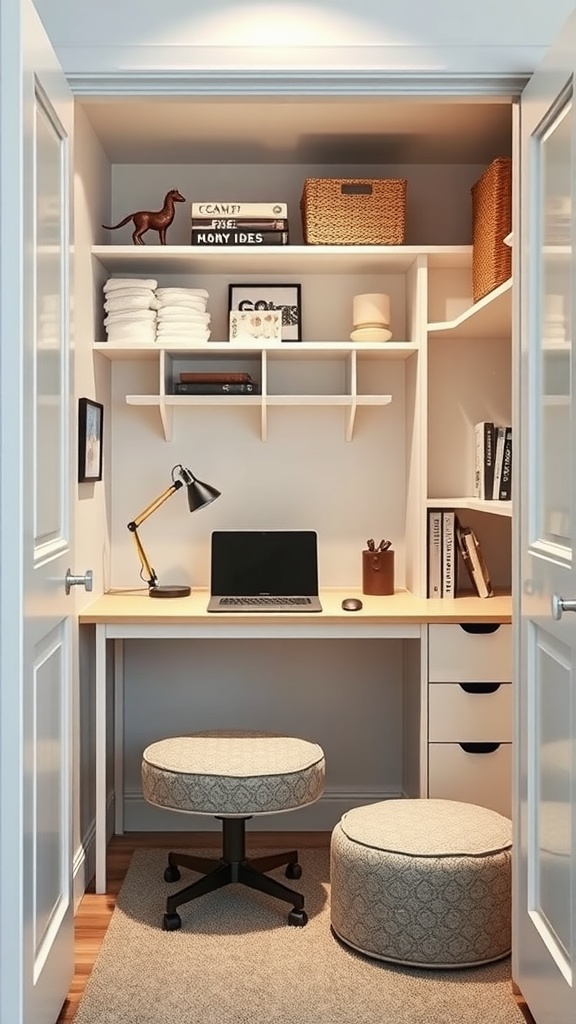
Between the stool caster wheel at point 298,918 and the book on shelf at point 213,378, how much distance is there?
1624mm

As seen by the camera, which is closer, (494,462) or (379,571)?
(494,462)

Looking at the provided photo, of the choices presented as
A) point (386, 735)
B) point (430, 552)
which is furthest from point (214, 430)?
point (386, 735)

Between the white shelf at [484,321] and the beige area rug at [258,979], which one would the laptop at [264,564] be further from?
the beige area rug at [258,979]

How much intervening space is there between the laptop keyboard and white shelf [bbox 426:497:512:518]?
0.52 metres

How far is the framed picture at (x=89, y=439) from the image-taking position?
3.08 metres

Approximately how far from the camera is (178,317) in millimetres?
3350

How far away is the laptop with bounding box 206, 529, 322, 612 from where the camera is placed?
346cm

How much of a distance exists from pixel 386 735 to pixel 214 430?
48.8 inches

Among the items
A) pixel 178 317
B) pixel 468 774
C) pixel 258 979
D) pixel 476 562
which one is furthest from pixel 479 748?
pixel 178 317

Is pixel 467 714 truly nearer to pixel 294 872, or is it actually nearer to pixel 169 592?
pixel 294 872

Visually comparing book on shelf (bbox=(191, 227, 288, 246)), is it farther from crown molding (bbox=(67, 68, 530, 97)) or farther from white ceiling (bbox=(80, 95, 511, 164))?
crown molding (bbox=(67, 68, 530, 97))

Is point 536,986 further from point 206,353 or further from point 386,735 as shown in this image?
point 206,353

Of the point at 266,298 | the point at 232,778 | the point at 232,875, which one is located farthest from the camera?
the point at 266,298

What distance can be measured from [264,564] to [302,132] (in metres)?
1.39
